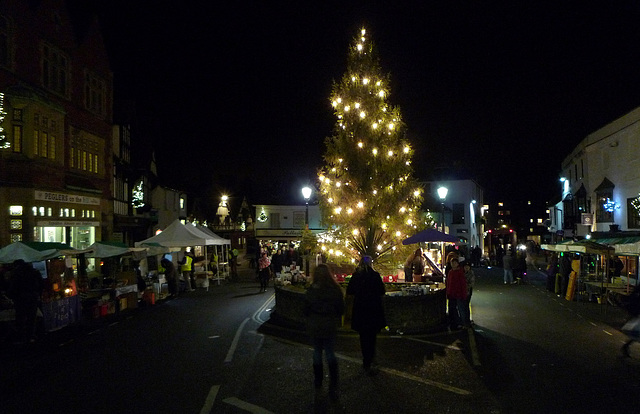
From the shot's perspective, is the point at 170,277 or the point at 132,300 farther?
the point at 170,277

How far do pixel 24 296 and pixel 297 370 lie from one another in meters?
6.72

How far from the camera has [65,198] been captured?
20422 millimetres

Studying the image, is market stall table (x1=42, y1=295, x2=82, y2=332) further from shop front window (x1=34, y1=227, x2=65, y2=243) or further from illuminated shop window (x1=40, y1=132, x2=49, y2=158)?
illuminated shop window (x1=40, y1=132, x2=49, y2=158)

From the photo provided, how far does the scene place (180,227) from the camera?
22.4 metres

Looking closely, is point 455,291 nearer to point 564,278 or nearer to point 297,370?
point 297,370

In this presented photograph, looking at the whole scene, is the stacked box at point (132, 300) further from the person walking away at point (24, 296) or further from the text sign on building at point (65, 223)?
the person walking away at point (24, 296)

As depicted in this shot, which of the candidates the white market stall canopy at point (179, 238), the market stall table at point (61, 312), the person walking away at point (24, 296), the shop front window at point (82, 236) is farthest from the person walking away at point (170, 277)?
the person walking away at point (24, 296)

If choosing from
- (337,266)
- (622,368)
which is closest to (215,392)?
(622,368)

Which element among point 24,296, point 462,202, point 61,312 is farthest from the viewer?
point 462,202

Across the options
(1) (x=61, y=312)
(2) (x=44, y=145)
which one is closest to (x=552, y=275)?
(1) (x=61, y=312)

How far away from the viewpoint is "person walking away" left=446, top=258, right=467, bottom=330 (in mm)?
11742

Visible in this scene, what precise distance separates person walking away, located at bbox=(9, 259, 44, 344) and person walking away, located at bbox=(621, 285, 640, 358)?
39.3 ft

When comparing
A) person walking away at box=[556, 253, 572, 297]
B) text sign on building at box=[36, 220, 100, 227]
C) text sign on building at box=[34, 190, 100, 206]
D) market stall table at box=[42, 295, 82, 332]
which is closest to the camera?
market stall table at box=[42, 295, 82, 332]

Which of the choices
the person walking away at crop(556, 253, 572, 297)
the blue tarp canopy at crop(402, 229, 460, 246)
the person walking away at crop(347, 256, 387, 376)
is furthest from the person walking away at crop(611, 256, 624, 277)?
the person walking away at crop(347, 256, 387, 376)
